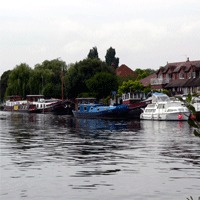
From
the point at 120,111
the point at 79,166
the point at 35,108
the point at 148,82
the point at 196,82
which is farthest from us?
the point at 35,108

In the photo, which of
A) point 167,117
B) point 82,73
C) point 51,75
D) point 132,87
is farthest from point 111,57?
point 167,117

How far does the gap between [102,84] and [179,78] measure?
17.5 metres

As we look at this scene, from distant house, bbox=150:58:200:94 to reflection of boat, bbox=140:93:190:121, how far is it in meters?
21.2

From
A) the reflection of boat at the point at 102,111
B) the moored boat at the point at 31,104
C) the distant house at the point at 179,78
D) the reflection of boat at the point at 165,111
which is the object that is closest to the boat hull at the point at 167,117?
the reflection of boat at the point at 165,111

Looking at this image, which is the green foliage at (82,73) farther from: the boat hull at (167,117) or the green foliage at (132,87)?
the boat hull at (167,117)

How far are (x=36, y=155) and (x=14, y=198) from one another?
1144cm

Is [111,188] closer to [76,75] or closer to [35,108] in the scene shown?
[76,75]

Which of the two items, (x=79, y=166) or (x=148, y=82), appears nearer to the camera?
(x=79, y=166)

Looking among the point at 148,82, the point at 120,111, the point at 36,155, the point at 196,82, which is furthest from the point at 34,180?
the point at 148,82

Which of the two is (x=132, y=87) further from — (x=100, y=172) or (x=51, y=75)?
(x=100, y=172)

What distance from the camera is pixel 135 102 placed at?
90750 millimetres

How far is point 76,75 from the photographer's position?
391ft

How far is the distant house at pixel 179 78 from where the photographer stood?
9975 centimetres

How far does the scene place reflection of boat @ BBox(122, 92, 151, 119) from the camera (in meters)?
82.9
